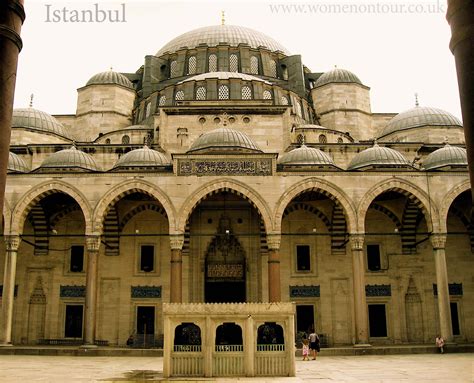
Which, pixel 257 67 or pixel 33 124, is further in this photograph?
pixel 257 67

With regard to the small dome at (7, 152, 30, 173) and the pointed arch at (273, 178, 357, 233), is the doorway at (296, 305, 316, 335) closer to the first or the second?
the pointed arch at (273, 178, 357, 233)

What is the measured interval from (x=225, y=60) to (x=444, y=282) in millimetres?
15260

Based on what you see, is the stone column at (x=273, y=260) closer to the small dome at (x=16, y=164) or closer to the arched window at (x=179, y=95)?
the small dome at (x=16, y=164)

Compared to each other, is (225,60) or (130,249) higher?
(225,60)

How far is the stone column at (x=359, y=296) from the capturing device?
613 inches

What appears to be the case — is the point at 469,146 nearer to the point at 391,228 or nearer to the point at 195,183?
the point at 195,183

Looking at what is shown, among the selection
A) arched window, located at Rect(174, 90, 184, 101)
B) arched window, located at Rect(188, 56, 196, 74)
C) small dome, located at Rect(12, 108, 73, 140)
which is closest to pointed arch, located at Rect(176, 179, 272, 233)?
arched window, located at Rect(174, 90, 184, 101)

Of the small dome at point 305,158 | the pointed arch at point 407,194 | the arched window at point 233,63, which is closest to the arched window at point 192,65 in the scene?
the arched window at point 233,63

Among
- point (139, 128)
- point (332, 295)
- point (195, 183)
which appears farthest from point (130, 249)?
point (332, 295)

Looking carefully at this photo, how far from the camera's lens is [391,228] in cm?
1923

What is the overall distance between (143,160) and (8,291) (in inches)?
223

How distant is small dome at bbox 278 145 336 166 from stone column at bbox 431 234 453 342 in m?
4.10

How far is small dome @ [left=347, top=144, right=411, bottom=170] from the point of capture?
17812 millimetres

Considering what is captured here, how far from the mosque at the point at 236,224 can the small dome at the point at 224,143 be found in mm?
65
